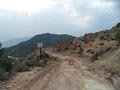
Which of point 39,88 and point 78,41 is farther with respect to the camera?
point 78,41

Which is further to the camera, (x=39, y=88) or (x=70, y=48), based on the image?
(x=70, y=48)

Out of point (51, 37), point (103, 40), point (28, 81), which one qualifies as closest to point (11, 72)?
point (28, 81)

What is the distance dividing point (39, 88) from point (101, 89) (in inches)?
139

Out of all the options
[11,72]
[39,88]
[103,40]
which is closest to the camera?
[39,88]

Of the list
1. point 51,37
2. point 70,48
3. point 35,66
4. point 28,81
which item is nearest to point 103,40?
point 70,48

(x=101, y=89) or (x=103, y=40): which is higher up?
(x=103, y=40)

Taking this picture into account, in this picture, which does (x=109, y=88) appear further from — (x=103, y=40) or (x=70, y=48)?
(x=70, y=48)

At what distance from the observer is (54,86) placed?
22.0 metres

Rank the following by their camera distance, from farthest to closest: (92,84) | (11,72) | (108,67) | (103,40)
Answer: (103,40), (108,67), (11,72), (92,84)

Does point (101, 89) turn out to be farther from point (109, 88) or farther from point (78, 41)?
point (78, 41)

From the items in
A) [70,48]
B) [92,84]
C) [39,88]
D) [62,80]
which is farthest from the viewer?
[70,48]

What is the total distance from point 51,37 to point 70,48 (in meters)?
118

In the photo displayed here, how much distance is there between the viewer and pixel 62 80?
25125 millimetres

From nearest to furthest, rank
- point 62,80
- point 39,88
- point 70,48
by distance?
point 39,88 < point 62,80 < point 70,48
